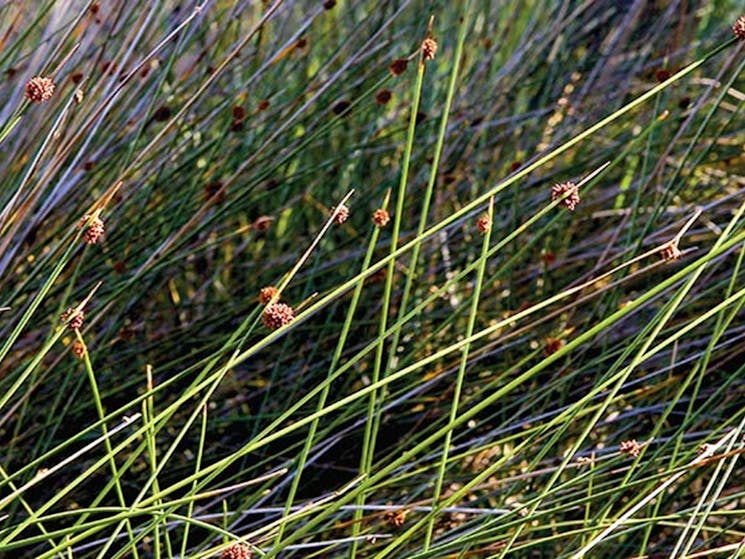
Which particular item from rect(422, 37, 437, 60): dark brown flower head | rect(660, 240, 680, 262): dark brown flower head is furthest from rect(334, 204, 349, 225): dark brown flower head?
rect(660, 240, 680, 262): dark brown flower head

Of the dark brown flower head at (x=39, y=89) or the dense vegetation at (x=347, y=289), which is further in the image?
the dense vegetation at (x=347, y=289)

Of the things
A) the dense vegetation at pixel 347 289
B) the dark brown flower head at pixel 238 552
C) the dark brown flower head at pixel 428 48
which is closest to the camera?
the dark brown flower head at pixel 238 552

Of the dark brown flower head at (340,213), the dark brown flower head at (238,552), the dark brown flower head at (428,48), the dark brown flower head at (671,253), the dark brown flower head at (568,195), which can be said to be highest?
the dark brown flower head at (428,48)

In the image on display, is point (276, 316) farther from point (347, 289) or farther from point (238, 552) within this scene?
point (347, 289)

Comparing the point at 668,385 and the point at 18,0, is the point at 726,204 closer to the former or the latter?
the point at 668,385

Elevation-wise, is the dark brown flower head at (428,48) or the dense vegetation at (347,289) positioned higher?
the dark brown flower head at (428,48)

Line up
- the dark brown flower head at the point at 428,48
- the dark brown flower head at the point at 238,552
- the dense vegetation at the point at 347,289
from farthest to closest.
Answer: the dense vegetation at the point at 347,289, the dark brown flower head at the point at 428,48, the dark brown flower head at the point at 238,552

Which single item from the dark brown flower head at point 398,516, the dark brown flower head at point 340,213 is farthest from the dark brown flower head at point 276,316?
the dark brown flower head at point 398,516

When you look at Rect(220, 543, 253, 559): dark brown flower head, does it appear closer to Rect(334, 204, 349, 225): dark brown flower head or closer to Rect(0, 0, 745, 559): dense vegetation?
Rect(0, 0, 745, 559): dense vegetation

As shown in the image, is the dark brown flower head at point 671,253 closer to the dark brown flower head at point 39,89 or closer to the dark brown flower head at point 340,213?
the dark brown flower head at point 340,213
